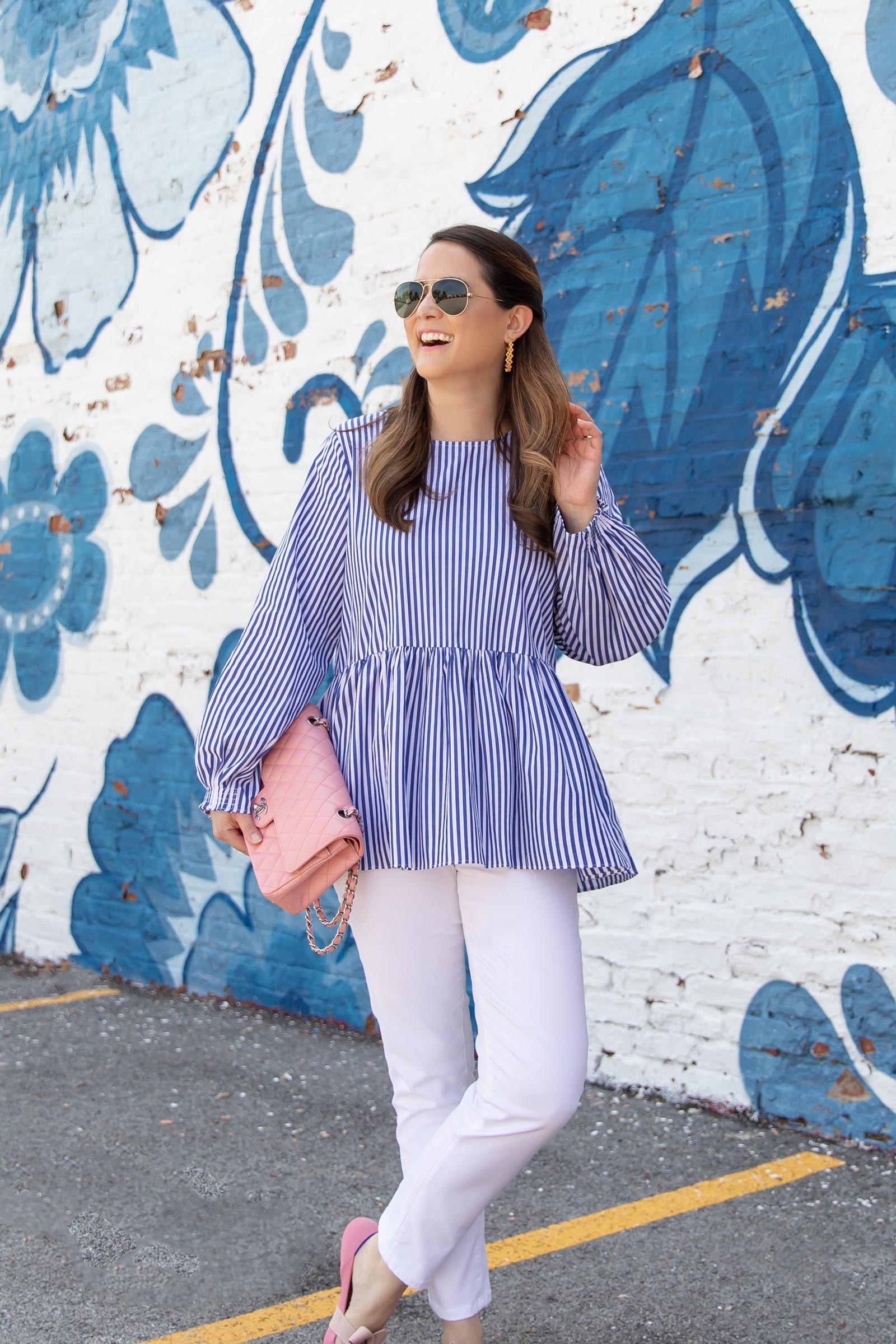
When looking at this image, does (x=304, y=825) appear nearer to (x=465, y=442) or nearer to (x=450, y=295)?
(x=465, y=442)

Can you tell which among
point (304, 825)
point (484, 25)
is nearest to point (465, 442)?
point (304, 825)

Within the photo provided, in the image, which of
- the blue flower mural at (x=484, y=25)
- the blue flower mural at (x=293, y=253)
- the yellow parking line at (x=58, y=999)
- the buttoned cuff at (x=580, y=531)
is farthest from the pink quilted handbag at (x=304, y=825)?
the yellow parking line at (x=58, y=999)

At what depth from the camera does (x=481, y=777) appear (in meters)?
2.17

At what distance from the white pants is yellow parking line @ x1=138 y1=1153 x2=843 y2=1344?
546 mm

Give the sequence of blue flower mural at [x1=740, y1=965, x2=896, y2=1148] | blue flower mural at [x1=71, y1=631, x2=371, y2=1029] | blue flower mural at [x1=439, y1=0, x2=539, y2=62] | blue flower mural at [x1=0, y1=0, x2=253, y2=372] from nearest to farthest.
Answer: blue flower mural at [x1=740, y1=965, x2=896, y2=1148], blue flower mural at [x1=439, y1=0, x2=539, y2=62], blue flower mural at [x1=71, y1=631, x2=371, y2=1029], blue flower mural at [x1=0, y1=0, x2=253, y2=372]

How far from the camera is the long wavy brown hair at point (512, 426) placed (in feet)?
7.34

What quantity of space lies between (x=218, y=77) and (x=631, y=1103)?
401 cm

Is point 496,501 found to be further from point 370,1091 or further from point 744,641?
point 370,1091

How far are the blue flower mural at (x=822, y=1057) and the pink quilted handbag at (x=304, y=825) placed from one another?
69.6 inches

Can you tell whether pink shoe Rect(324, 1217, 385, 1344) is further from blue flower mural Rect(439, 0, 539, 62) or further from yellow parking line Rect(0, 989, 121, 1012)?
blue flower mural Rect(439, 0, 539, 62)

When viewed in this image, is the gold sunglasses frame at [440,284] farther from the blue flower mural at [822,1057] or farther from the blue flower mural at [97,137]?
the blue flower mural at [97,137]

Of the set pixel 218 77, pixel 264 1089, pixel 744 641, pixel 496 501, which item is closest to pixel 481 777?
pixel 496 501

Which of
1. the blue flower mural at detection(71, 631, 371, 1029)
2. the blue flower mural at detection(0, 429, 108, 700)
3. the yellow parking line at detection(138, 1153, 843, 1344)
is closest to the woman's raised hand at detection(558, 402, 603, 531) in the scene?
the yellow parking line at detection(138, 1153, 843, 1344)

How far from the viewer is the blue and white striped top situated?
7.06 ft
